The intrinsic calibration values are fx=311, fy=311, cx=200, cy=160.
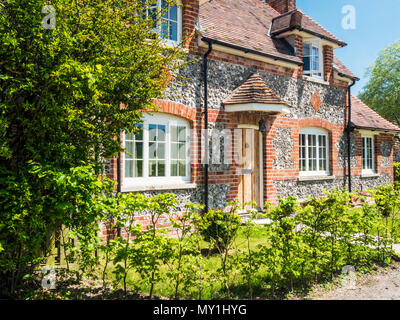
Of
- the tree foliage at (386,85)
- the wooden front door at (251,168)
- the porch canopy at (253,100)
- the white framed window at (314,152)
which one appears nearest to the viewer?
the porch canopy at (253,100)

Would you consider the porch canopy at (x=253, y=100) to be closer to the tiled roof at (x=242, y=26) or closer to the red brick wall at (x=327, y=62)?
the tiled roof at (x=242, y=26)

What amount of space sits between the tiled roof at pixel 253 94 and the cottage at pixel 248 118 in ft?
0.10

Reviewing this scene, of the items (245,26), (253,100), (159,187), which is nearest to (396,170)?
(245,26)

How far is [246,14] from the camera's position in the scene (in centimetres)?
1195

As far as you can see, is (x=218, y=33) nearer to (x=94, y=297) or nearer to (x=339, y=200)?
(x=339, y=200)

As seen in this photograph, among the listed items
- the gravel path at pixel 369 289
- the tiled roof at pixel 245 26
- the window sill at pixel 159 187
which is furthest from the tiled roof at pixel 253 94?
the gravel path at pixel 369 289

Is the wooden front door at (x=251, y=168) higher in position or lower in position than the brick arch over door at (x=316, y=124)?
lower

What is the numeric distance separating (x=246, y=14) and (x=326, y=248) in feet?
32.8

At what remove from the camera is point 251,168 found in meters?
9.84

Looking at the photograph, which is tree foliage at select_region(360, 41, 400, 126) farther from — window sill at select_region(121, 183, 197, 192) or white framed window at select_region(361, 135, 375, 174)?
window sill at select_region(121, 183, 197, 192)

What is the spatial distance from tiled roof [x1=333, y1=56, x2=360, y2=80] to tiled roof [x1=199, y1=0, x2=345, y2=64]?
109 cm

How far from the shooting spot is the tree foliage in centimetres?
2861

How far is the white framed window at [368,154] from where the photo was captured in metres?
15.0

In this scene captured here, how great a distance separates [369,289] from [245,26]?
9155 millimetres
